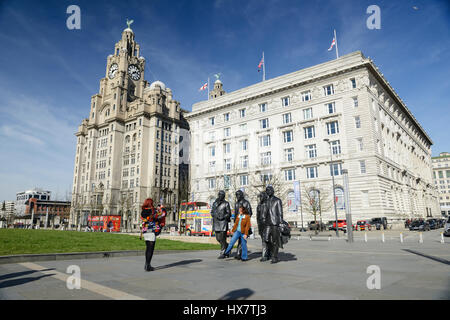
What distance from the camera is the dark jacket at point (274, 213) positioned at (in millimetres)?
9469

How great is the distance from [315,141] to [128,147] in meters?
52.8

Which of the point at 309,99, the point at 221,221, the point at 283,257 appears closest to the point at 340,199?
the point at 309,99

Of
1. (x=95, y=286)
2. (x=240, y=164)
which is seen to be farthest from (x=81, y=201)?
(x=95, y=286)

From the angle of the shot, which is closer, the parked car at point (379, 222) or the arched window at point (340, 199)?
the parked car at point (379, 222)

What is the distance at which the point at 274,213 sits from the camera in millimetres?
9562

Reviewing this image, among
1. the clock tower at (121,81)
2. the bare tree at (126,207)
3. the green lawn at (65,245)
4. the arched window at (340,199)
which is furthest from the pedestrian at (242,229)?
the clock tower at (121,81)

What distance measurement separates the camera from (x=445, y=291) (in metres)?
4.78

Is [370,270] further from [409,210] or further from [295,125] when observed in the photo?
[409,210]

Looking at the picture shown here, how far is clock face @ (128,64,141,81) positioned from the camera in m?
87.6

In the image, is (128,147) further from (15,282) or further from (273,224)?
(15,282)

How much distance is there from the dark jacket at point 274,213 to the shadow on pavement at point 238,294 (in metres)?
4.56

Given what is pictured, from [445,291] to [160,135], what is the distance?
77.4 metres

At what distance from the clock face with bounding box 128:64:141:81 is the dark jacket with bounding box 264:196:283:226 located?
87.9 m

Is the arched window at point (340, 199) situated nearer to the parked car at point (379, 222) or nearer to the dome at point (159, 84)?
the parked car at point (379, 222)
